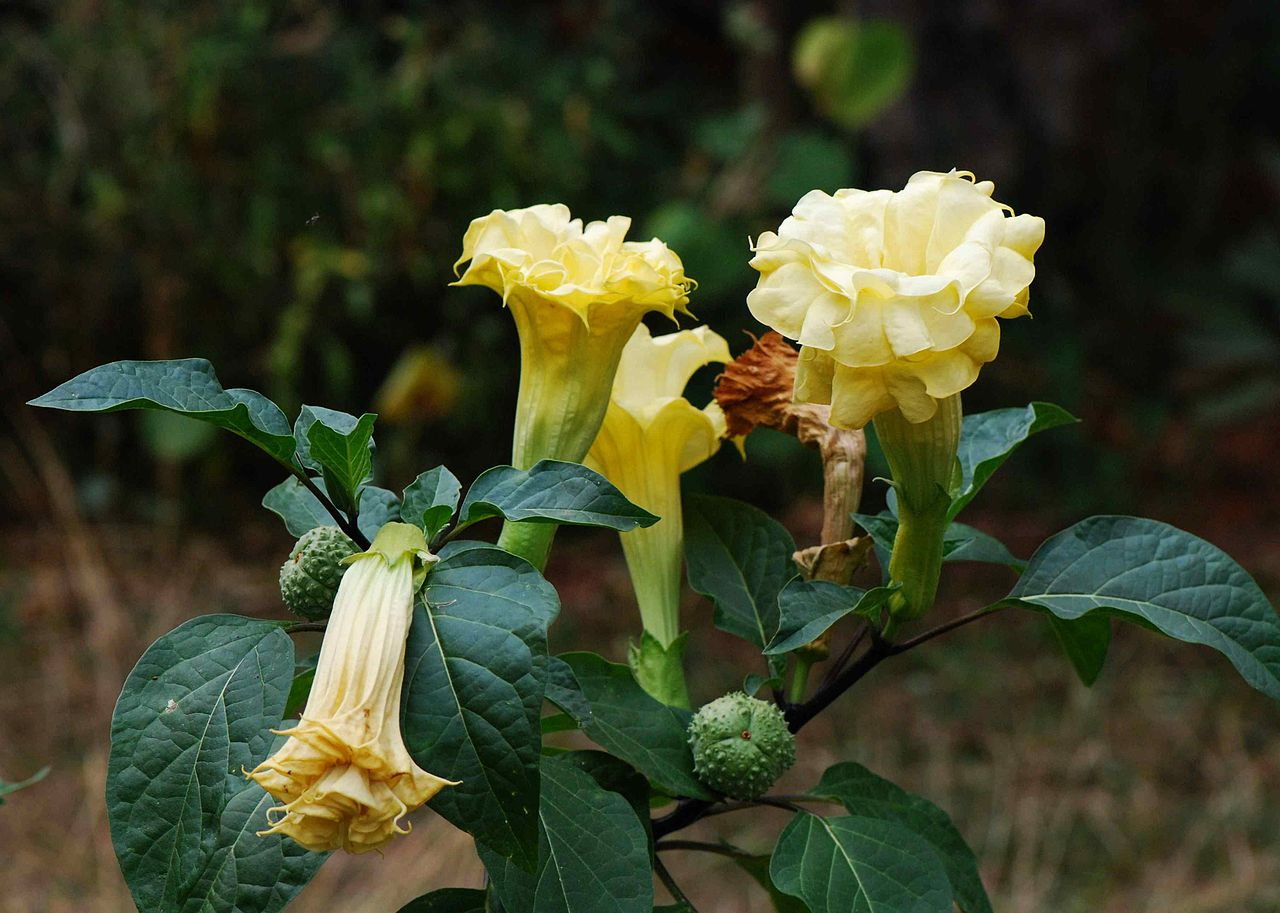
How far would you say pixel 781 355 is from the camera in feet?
2.27

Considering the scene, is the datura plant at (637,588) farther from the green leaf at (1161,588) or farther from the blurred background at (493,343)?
the blurred background at (493,343)

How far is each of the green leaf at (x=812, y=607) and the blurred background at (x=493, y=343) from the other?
155 centimetres

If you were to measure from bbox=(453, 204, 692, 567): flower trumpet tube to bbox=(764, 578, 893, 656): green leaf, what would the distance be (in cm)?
12

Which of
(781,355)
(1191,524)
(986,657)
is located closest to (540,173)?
(986,657)

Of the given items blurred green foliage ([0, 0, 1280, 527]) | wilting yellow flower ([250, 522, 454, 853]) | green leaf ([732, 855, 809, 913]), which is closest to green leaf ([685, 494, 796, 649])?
green leaf ([732, 855, 809, 913])

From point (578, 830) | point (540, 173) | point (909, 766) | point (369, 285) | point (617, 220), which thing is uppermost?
point (617, 220)

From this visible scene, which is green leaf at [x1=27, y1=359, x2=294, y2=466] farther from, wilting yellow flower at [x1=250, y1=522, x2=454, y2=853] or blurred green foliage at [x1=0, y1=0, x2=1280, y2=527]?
blurred green foliage at [x1=0, y1=0, x2=1280, y2=527]

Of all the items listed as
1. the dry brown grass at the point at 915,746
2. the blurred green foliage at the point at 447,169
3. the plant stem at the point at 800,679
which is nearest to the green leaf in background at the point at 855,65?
the blurred green foliage at the point at 447,169

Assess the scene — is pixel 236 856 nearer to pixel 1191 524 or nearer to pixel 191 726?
pixel 191 726

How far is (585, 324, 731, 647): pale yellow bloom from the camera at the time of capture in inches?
27.2

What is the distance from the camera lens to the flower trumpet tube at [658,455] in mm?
688

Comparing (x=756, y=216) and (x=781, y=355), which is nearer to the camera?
(x=781, y=355)

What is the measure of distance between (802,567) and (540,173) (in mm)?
2379

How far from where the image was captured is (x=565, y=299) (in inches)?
23.0
